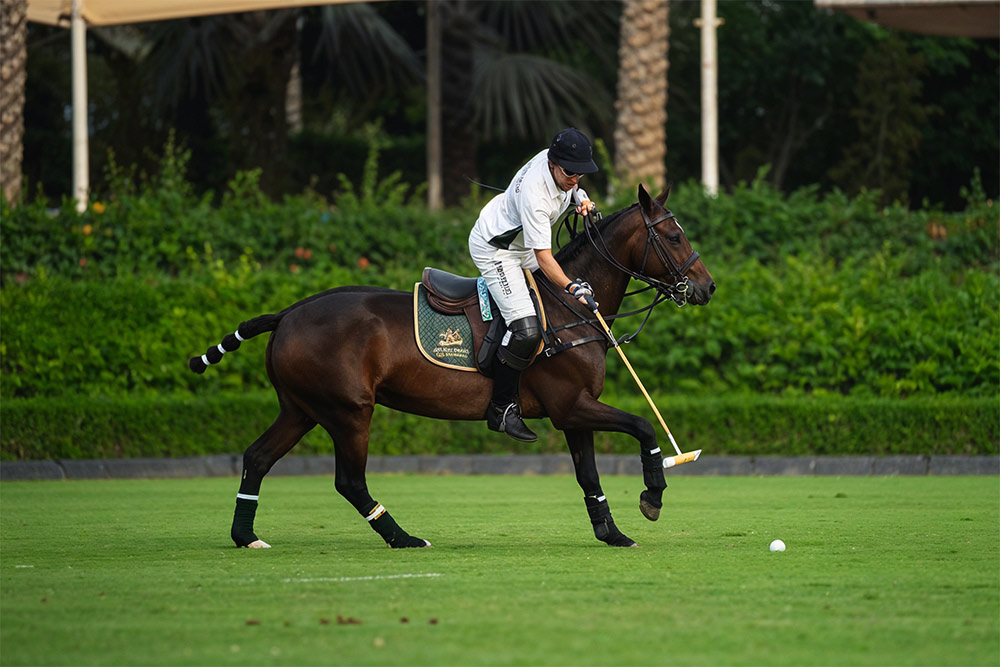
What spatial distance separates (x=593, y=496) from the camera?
8203 millimetres

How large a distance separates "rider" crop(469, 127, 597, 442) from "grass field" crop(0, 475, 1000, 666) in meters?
1.00

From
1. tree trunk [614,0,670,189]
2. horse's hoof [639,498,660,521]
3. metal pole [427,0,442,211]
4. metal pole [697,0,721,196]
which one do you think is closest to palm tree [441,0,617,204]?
metal pole [427,0,442,211]

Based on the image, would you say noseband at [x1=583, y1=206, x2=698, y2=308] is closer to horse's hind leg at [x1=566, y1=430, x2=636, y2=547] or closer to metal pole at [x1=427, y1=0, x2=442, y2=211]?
horse's hind leg at [x1=566, y1=430, x2=636, y2=547]

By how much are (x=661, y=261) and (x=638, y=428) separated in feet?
3.75

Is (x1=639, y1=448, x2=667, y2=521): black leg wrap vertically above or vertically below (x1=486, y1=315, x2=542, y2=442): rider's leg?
below

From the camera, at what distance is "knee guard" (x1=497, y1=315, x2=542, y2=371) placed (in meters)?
8.18

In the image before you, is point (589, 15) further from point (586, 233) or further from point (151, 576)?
point (151, 576)

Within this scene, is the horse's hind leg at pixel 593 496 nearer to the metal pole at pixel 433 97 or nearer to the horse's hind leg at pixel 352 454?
the horse's hind leg at pixel 352 454

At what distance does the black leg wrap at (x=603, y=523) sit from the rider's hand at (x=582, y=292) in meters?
1.16

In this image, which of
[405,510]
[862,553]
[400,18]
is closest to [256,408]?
[405,510]

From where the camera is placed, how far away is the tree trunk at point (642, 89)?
20891 mm

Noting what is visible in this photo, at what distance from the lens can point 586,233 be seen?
28.3 feet

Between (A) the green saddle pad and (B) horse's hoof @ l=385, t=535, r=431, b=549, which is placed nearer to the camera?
(B) horse's hoof @ l=385, t=535, r=431, b=549

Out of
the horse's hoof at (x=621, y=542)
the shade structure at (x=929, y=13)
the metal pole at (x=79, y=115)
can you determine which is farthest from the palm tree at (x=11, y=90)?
the horse's hoof at (x=621, y=542)
